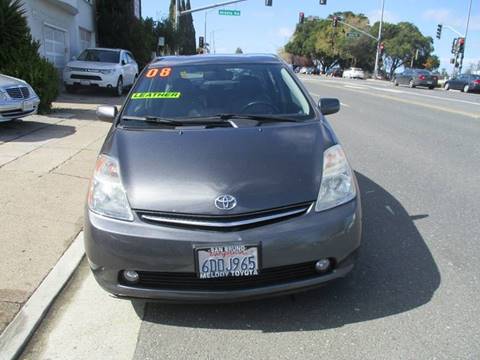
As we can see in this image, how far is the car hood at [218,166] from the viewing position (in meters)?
3.03

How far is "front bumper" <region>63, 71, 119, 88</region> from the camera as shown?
661 inches

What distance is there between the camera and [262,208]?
2984 millimetres

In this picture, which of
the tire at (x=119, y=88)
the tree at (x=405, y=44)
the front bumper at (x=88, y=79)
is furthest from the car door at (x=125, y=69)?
the tree at (x=405, y=44)

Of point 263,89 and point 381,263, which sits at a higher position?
point 263,89

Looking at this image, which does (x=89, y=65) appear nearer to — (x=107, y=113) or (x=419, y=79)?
(x=107, y=113)

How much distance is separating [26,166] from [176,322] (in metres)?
4.52

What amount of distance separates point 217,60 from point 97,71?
1298 centimetres

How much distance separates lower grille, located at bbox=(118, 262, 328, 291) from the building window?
21.9m

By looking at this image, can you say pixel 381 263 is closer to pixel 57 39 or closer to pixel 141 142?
pixel 141 142

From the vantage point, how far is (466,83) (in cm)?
3338

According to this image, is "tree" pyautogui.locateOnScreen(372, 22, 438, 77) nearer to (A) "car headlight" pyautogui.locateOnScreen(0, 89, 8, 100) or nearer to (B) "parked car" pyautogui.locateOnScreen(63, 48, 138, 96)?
(B) "parked car" pyautogui.locateOnScreen(63, 48, 138, 96)

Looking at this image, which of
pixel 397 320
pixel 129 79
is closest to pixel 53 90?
pixel 129 79

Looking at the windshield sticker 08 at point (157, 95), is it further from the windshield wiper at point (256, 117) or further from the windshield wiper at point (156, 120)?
the windshield wiper at point (256, 117)

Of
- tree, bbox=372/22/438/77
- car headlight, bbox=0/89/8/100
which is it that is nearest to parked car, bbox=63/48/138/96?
car headlight, bbox=0/89/8/100
